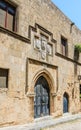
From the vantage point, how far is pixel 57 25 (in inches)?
516

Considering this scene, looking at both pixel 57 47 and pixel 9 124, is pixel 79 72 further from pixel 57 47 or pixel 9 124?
pixel 9 124

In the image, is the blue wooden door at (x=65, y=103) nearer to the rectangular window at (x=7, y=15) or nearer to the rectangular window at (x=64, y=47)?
the rectangular window at (x=64, y=47)

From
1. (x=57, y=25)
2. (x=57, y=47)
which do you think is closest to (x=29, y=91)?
(x=57, y=47)

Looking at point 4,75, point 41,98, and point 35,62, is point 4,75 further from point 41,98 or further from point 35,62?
point 41,98

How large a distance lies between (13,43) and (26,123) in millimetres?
3493

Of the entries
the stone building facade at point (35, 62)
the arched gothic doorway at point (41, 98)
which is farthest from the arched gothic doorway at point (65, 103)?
the arched gothic doorway at point (41, 98)

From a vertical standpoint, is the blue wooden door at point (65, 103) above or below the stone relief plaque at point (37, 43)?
below

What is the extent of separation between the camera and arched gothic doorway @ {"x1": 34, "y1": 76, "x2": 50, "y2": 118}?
10.7 m

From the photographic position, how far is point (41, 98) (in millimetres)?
11141

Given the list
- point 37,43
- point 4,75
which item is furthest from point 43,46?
point 4,75

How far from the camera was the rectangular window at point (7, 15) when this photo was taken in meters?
8.90

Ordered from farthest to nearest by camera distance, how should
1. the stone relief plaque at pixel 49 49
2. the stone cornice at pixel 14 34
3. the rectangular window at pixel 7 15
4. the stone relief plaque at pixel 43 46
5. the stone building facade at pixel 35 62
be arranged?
the stone relief plaque at pixel 49 49, the stone relief plaque at pixel 43 46, the rectangular window at pixel 7 15, the stone building facade at pixel 35 62, the stone cornice at pixel 14 34

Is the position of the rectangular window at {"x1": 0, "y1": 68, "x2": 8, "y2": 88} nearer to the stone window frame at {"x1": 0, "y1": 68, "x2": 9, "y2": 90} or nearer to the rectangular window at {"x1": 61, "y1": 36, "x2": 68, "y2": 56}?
the stone window frame at {"x1": 0, "y1": 68, "x2": 9, "y2": 90}

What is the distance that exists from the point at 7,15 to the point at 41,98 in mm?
4577
